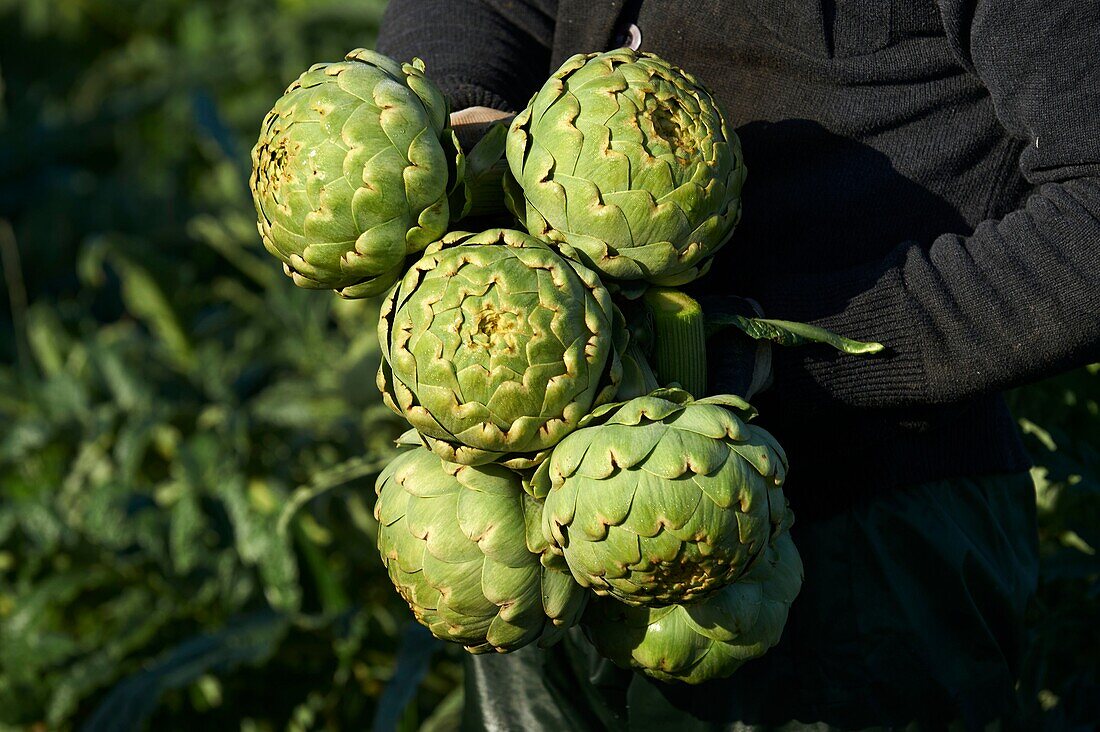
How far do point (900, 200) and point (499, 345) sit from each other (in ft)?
1.41

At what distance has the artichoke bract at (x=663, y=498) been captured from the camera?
695 mm

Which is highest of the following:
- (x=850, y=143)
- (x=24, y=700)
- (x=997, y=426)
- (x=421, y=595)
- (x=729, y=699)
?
(x=850, y=143)

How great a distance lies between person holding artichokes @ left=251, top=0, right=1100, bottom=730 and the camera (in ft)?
2.35

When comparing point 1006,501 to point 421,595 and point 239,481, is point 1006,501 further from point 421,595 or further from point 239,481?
point 239,481

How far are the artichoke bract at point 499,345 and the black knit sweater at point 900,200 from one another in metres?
0.17

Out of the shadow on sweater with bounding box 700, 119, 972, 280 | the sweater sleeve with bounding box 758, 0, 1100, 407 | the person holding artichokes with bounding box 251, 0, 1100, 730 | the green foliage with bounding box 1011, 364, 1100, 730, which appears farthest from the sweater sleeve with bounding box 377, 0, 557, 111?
the green foliage with bounding box 1011, 364, 1100, 730

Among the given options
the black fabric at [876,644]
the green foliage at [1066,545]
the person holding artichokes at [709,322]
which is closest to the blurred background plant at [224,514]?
the green foliage at [1066,545]

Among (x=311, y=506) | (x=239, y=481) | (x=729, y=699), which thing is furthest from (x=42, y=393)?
(x=729, y=699)

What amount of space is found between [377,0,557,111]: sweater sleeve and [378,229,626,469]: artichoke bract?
37 centimetres

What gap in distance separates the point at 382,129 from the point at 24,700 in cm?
158

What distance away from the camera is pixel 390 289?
795 millimetres

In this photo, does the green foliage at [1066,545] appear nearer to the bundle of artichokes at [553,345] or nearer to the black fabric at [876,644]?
the black fabric at [876,644]

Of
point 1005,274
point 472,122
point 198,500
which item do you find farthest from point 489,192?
point 198,500

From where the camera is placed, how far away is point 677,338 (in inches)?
31.7
